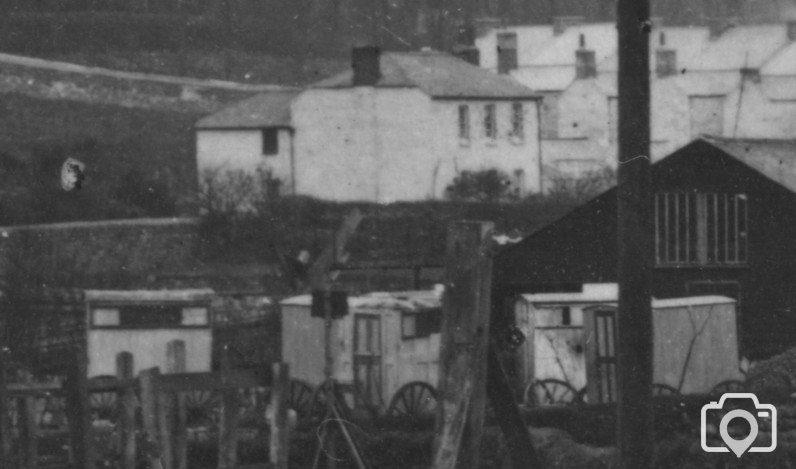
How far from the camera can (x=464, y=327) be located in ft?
17.5

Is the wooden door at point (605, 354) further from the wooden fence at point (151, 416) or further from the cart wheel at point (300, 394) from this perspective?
the wooden fence at point (151, 416)

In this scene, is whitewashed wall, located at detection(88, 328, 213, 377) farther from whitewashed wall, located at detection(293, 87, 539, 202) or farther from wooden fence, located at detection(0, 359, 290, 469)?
wooden fence, located at detection(0, 359, 290, 469)

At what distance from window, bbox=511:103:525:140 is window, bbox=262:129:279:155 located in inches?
146

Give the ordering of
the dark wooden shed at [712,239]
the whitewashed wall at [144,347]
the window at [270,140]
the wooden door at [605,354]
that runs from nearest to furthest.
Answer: the wooden door at [605,354], the dark wooden shed at [712,239], the whitewashed wall at [144,347], the window at [270,140]

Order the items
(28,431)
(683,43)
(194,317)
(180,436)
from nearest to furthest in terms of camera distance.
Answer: (180,436), (28,431), (194,317), (683,43)

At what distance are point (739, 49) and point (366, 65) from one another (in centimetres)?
770

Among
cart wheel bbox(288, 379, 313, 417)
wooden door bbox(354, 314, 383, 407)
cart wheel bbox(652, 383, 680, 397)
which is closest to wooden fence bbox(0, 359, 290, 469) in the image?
cart wheel bbox(288, 379, 313, 417)

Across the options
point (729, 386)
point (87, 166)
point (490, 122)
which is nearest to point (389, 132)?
point (490, 122)

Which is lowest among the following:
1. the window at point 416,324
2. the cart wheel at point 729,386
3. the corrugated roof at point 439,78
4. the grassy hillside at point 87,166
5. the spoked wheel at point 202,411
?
the spoked wheel at point 202,411

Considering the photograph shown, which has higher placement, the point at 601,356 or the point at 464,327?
the point at 464,327

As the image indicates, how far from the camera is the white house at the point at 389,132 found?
65.7 feet

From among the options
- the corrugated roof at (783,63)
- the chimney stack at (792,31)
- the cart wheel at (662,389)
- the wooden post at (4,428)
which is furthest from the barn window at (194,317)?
the chimney stack at (792,31)

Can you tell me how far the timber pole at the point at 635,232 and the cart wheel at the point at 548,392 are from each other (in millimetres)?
6187

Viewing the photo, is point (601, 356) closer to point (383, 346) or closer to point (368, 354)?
point (383, 346)
